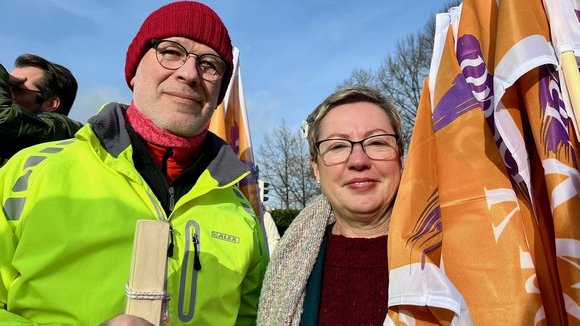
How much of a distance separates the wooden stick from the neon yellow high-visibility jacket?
699mm

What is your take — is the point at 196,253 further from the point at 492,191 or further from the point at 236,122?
the point at 236,122

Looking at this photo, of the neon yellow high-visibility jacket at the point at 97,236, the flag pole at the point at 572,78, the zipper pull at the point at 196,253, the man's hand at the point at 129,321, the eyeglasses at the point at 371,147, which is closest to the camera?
the man's hand at the point at 129,321

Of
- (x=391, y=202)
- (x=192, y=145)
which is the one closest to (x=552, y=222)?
(x=391, y=202)

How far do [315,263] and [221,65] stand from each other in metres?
1.00

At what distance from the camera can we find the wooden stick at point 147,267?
1.19 metres

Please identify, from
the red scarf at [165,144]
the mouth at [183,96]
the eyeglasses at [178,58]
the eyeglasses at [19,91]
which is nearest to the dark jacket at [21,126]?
the eyeglasses at [19,91]

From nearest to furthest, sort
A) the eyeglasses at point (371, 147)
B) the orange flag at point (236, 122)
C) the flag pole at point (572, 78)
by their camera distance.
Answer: the flag pole at point (572, 78) → the eyeglasses at point (371, 147) → the orange flag at point (236, 122)

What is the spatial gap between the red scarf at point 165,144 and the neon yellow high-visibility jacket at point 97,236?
7cm

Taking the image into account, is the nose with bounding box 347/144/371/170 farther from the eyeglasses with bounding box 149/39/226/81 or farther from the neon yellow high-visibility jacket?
the eyeglasses with bounding box 149/39/226/81

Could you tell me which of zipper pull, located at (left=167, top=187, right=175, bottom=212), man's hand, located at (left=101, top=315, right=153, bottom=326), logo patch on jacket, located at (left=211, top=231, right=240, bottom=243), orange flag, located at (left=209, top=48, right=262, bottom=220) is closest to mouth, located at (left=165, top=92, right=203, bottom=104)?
zipper pull, located at (left=167, top=187, right=175, bottom=212)

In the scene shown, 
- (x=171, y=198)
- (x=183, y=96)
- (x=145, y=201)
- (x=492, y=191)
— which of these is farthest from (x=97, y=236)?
(x=492, y=191)

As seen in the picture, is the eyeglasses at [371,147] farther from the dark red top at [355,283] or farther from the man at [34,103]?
the man at [34,103]

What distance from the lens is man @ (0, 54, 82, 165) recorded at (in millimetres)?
2840

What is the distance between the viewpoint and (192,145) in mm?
2301
